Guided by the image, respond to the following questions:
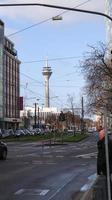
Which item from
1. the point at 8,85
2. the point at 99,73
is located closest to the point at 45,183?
the point at 99,73

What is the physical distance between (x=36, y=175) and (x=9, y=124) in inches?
5533

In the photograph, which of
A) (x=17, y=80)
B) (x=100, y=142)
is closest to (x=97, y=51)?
(x=100, y=142)

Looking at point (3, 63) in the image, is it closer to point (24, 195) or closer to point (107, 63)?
point (107, 63)

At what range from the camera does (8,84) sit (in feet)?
506

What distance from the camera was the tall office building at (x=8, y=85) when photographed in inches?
5689

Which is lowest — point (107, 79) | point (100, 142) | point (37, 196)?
point (37, 196)

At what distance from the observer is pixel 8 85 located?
154625mm

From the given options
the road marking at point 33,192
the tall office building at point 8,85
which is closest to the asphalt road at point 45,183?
the road marking at point 33,192

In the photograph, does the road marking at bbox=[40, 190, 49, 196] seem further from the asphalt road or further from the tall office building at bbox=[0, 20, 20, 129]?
the tall office building at bbox=[0, 20, 20, 129]

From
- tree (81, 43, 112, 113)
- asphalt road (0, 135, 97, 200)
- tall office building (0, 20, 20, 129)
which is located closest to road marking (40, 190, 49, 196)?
asphalt road (0, 135, 97, 200)

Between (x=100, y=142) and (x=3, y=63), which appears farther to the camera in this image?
(x=3, y=63)

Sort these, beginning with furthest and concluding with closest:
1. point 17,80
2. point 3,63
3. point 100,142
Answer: point 17,80 → point 3,63 → point 100,142

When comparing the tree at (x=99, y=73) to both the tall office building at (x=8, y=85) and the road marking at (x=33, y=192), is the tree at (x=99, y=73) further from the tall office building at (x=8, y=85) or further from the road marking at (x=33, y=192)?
the tall office building at (x=8, y=85)

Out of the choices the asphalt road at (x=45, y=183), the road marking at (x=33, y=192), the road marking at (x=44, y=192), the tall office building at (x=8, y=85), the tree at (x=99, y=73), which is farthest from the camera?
the tall office building at (x=8, y=85)
